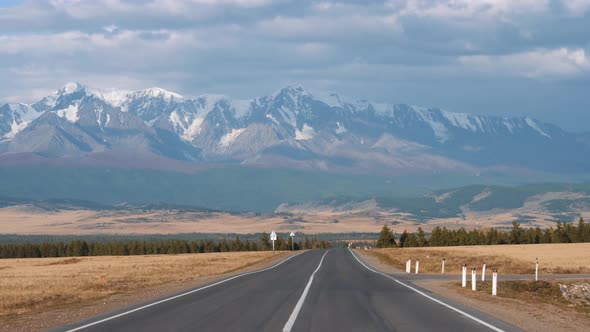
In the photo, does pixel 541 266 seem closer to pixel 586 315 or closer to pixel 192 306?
pixel 586 315

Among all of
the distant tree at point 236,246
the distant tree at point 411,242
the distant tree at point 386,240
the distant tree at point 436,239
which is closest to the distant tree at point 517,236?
the distant tree at point 436,239

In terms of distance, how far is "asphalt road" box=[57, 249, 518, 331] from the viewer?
23828 millimetres

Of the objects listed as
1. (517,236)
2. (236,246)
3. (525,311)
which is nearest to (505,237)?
(517,236)

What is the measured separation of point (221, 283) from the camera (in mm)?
43094

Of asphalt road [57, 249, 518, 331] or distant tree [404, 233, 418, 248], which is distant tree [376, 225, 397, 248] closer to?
distant tree [404, 233, 418, 248]

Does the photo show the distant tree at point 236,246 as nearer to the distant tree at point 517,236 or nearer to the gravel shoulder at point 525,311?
the distant tree at point 517,236

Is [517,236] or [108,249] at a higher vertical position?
[517,236]

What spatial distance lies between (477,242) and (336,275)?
3272 inches

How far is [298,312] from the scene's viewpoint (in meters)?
27.2

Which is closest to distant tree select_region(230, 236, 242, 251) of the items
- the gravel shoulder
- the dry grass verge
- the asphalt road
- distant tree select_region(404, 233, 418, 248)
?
distant tree select_region(404, 233, 418, 248)

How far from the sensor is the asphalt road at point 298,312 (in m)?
23.8

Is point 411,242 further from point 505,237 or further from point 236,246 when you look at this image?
point 236,246

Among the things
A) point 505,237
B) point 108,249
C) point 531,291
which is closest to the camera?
point 531,291

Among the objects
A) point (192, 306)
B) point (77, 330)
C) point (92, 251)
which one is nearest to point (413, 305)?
point (192, 306)
